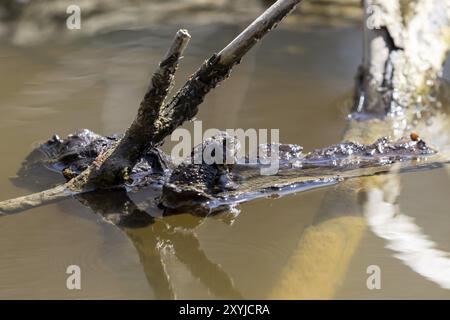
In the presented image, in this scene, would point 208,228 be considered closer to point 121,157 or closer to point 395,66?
point 121,157

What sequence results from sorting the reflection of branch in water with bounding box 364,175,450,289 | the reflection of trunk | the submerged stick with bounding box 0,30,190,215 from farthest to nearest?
the reflection of trunk < the submerged stick with bounding box 0,30,190,215 < the reflection of branch in water with bounding box 364,175,450,289

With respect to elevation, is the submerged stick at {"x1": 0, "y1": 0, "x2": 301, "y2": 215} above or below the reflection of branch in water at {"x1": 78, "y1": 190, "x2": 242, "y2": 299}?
above

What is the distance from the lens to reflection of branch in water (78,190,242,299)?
220 centimetres

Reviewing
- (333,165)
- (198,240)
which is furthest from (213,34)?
(198,240)

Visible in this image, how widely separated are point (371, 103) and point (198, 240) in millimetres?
1567

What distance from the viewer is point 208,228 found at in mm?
2529

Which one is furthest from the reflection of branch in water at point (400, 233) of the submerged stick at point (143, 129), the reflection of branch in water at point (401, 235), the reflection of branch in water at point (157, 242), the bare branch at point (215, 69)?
the submerged stick at point (143, 129)

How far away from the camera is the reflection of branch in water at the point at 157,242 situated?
2200 mm

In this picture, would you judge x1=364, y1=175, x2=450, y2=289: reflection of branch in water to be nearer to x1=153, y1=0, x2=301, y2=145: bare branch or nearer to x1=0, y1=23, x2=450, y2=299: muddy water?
x1=0, y1=23, x2=450, y2=299: muddy water

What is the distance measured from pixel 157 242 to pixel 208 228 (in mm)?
190

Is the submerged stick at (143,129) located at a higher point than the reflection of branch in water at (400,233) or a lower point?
higher

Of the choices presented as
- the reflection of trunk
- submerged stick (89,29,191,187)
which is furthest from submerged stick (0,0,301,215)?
the reflection of trunk

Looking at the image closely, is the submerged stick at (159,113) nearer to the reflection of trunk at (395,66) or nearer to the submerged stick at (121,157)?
the submerged stick at (121,157)

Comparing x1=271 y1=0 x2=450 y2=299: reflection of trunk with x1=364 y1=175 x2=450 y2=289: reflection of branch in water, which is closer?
x1=364 y1=175 x2=450 y2=289: reflection of branch in water
